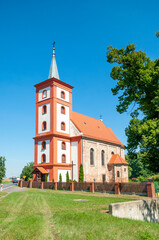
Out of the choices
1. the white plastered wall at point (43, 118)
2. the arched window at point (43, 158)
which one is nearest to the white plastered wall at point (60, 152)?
the arched window at point (43, 158)

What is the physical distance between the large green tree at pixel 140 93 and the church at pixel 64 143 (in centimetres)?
2048

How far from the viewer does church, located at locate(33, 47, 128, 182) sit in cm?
3322

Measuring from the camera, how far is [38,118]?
1433 inches

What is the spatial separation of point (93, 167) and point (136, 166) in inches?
1700

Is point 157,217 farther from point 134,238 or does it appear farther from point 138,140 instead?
point 134,238

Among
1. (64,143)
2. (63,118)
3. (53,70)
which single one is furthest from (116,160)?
(53,70)

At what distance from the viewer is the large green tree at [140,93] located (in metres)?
11.8

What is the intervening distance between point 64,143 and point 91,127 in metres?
7.75

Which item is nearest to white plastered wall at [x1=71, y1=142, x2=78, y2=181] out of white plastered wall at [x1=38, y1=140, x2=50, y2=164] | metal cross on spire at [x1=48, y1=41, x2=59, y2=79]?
white plastered wall at [x1=38, y1=140, x2=50, y2=164]

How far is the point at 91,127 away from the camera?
40500 millimetres

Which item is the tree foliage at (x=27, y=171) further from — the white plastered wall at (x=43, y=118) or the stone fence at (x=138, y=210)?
the stone fence at (x=138, y=210)

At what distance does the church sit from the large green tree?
20.5 m

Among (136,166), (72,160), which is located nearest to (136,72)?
(72,160)

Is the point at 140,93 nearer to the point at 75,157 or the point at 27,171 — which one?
the point at 75,157
